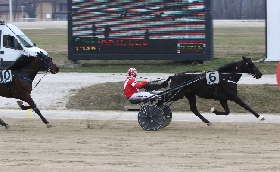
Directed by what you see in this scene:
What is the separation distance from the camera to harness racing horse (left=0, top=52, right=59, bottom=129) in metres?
16.6

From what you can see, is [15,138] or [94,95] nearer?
[15,138]

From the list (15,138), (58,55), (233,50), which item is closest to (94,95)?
(15,138)

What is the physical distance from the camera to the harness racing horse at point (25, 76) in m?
16.6

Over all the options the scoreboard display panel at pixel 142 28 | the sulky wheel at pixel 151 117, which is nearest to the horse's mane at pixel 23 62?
the sulky wheel at pixel 151 117

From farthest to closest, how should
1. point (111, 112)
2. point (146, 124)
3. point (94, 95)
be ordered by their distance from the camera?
point (94, 95) → point (111, 112) → point (146, 124)

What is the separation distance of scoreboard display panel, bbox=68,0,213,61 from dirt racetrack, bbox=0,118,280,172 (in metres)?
10.7

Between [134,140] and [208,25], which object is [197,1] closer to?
[208,25]

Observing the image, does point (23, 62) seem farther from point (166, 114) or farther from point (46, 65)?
point (166, 114)

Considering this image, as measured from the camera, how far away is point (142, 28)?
28.3 m

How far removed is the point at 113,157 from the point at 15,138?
10.4 ft

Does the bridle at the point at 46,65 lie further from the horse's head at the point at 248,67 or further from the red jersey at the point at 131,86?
the horse's head at the point at 248,67

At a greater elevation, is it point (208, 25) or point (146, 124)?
point (208, 25)

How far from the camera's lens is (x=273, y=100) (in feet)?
65.5

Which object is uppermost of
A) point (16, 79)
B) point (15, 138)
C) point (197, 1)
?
point (197, 1)
